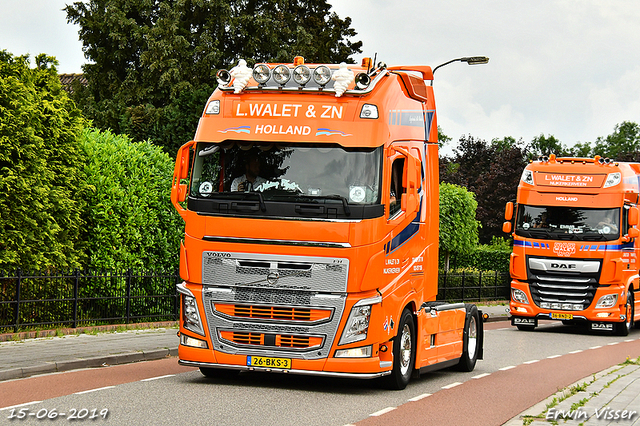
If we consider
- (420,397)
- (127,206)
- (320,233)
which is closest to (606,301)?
(127,206)

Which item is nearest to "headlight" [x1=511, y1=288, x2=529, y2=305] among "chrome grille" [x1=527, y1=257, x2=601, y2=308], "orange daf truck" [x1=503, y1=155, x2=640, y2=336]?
"orange daf truck" [x1=503, y1=155, x2=640, y2=336]

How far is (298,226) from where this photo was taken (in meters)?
10.1

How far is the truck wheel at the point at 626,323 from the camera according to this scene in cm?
2287

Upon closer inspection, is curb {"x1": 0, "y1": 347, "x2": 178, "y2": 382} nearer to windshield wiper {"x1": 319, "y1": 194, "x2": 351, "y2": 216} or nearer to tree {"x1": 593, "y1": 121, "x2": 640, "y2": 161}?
windshield wiper {"x1": 319, "y1": 194, "x2": 351, "y2": 216}

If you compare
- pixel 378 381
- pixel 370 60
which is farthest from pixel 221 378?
pixel 370 60

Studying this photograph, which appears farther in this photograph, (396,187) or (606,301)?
(606,301)

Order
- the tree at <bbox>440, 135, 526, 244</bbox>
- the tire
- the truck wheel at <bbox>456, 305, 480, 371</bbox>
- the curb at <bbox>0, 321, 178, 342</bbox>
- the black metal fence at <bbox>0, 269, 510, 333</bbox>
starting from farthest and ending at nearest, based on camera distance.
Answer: the tree at <bbox>440, 135, 526, 244</bbox> < the black metal fence at <bbox>0, 269, 510, 333</bbox> < the curb at <bbox>0, 321, 178, 342</bbox> < the truck wheel at <bbox>456, 305, 480, 371</bbox> < the tire

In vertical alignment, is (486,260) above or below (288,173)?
below

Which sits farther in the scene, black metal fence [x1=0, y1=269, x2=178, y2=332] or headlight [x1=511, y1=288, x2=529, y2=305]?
headlight [x1=511, y1=288, x2=529, y2=305]

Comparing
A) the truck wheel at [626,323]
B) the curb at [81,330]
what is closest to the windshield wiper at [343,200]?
the curb at [81,330]

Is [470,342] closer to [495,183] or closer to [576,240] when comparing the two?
[576,240]

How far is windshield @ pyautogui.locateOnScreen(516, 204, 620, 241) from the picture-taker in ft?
72.8

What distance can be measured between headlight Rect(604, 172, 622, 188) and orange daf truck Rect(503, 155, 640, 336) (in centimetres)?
3

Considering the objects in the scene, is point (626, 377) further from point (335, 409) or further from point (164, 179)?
point (164, 179)
